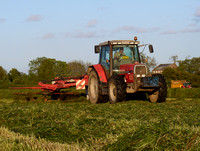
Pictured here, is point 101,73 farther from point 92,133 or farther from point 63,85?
point 92,133

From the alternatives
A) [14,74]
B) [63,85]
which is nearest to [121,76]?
[63,85]

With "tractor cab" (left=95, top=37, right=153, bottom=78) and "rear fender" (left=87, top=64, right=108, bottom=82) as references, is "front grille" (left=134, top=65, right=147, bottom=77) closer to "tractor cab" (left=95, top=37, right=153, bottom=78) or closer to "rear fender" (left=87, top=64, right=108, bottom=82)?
"tractor cab" (left=95, top=37, right=153, bottom=78)

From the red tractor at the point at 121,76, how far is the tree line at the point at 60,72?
19430mm

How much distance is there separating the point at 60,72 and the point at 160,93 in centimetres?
4775

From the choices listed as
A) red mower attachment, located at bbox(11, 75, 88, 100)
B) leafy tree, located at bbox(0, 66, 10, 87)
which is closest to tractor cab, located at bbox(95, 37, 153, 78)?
red mower attachment, located at bbox(11, 75, 88, 100)

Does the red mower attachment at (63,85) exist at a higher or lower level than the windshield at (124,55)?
lower

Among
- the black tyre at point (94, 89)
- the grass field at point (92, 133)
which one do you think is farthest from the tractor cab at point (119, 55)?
the grass field at point (92, 133)

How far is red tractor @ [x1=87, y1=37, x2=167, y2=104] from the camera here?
1114 centimetres

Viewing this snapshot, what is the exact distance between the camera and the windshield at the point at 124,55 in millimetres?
12081

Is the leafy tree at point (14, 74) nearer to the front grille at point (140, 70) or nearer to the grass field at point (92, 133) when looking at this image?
the front grille at point (140, 70)

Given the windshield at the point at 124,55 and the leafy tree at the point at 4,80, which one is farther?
the leafy tree at the point at 4,80

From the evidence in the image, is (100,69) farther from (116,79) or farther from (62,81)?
(62,81)

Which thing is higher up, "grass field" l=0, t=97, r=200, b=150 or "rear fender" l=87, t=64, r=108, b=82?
"rear fender" l=87, t=64, r=108, b=82

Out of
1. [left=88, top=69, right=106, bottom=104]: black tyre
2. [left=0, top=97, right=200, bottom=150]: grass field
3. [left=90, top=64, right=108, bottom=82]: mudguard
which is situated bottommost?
[left=0, top=97, right=200, bottom=150]: grass field
